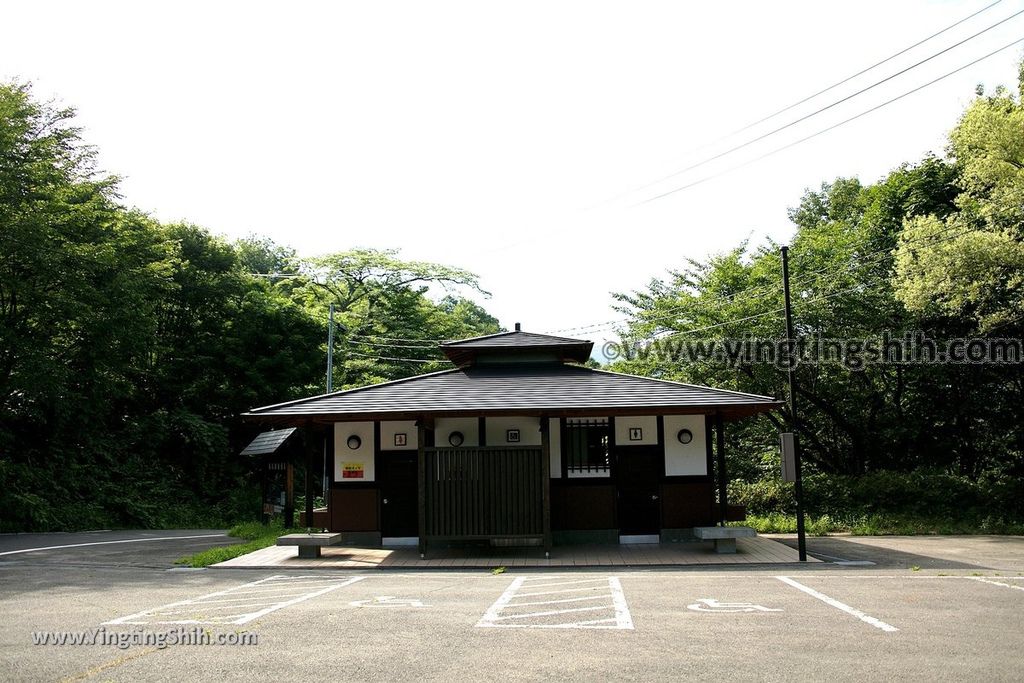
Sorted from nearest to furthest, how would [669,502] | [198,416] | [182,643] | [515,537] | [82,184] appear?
Result: [182,643]
[515,537]
[669,502]
[82,184]
[198,416]

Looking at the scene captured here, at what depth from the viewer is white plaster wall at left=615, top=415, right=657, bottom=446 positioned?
16.2 m

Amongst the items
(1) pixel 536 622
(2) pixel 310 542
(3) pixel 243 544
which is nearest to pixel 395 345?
(3) pixel 243 544

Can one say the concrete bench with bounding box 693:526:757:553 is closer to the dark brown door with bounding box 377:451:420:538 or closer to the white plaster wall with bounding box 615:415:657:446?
the white plaster wall with bounding box 615:415:657:446

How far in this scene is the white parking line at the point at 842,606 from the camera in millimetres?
7883

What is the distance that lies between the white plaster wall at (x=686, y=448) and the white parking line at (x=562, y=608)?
16.5 ft

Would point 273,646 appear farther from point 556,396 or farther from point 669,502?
point 669,502

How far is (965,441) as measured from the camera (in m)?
23.5

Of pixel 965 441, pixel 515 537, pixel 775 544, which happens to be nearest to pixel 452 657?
pixel 515 537

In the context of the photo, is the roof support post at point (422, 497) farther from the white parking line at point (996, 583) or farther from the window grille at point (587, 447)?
the white parking line at point (996, 583)

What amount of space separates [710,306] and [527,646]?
18.7m

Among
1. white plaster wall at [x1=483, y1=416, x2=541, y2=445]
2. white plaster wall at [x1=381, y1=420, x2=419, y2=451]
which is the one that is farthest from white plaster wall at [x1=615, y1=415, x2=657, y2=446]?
white plaster wall at [x1=381, y1=420, x2=419, y2=451]

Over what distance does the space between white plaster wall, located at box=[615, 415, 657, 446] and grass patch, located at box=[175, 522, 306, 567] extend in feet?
24.3

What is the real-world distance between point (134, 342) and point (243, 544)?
9919mm

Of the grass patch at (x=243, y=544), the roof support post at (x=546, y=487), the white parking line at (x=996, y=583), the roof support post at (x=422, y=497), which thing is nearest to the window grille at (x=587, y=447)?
the roof support post at (x=546, y=487)
